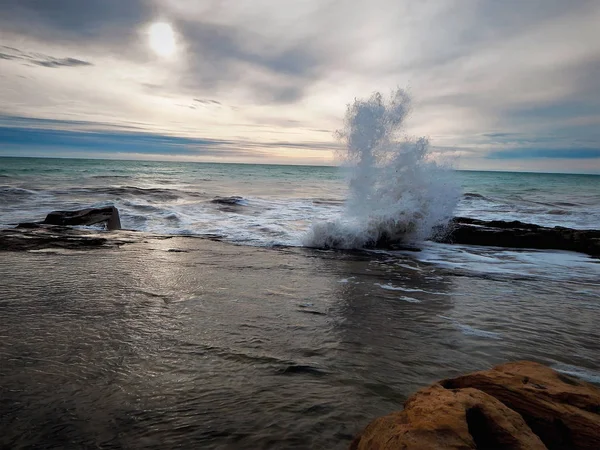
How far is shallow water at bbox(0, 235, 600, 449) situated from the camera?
221 centimetres

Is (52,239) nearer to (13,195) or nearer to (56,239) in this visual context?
(56,239)

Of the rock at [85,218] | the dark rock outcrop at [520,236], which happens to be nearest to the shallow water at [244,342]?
the dark rock outcrop at [520,236]

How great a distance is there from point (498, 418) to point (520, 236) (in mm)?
8908

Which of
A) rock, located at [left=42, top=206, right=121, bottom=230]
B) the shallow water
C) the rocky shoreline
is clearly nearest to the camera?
the shallow water

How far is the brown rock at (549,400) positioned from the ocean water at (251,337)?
2.33ft

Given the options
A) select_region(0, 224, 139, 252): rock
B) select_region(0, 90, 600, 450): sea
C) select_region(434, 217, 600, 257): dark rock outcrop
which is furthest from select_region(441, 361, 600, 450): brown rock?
select_region(434, 217, 600, 257): dark rock outcrop

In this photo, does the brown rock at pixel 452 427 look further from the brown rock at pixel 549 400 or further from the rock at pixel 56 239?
the rock at pixel 56 239

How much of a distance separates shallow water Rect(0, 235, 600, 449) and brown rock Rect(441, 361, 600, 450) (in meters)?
0.71

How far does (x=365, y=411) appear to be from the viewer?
2.36m

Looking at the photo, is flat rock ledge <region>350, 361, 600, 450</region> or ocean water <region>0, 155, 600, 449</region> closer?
flat rock ledge <region>350, 361, 600, 450</region>

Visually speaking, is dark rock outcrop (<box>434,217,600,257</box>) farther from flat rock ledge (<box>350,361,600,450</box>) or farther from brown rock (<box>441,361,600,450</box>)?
flat rock ledge (<box>350,361,600,450</box>)

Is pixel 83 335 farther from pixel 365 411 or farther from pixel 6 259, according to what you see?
pixel 6 259

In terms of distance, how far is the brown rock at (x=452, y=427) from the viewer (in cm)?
147

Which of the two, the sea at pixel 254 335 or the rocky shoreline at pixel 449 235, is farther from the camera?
the rocky shoreline at pixel 449 235
